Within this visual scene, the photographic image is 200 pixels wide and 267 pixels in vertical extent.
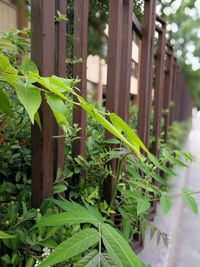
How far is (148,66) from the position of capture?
1896 millimetres

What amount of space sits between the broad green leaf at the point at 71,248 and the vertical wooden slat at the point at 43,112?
1.01 ft

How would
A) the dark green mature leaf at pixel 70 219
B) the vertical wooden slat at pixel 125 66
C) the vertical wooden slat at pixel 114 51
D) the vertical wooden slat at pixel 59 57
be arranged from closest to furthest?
the dark green mature leaf at pixel 70 219
the vertical wooden slat at pixel 59 57
the vertical wooden slat at pixel 114 51
the vertical wooden slat at pixel 125 66

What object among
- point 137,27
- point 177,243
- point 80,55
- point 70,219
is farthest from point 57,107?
point 177,243

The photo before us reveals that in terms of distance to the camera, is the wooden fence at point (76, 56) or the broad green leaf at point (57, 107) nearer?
the broad green leaf at point (57, 107)

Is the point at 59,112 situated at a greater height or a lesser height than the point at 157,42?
lesser

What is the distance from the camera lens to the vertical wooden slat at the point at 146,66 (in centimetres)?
186

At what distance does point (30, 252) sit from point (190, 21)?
576 centimetres

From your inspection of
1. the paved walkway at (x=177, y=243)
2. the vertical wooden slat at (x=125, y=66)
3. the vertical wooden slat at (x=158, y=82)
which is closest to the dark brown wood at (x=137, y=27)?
the vertical wooden slat at (x=125, y=66)

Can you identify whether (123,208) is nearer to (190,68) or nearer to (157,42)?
(157,42)

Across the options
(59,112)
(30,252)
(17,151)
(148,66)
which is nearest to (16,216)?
(30,252)

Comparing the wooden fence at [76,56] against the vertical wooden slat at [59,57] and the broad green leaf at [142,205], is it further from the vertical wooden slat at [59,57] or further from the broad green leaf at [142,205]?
the broad green leaf at [142,205]

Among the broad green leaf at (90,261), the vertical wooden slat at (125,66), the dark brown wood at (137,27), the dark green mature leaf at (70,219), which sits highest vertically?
the dark brown wood at (137,27)

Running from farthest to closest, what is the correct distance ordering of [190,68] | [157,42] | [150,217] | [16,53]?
[190,68] → [157,42] → [150,217] → [16,53]

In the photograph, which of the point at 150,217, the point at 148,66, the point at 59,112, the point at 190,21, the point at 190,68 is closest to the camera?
the point at 59,112
